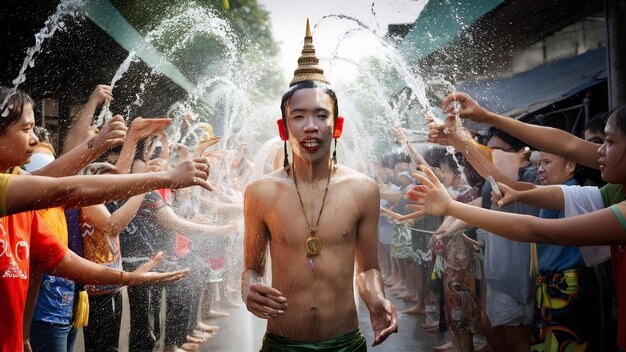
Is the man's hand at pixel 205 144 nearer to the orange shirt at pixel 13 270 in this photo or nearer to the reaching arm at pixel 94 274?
the reaching arm at pixel 94 274

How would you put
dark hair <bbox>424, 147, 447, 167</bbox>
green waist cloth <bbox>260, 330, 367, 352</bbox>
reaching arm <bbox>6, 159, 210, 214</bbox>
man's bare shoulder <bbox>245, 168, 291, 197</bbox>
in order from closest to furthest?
reaching arm <bbox>6, 159, 210, 214</bbox> → green waist cloth <bbox>260, 330, 367, 352</bbox> → man's bare shoulder <bbox>245, 168, 291, 197</bbox> → dark hair <bbox>424, 147, 447, 167</bbox>

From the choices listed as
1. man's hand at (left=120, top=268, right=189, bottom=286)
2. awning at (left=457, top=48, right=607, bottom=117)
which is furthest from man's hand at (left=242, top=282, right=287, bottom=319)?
awning at (left=457, top=48, right=607, bottom=117)

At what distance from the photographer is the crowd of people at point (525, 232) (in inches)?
118

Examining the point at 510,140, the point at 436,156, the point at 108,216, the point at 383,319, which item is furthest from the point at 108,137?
the point at 436,156

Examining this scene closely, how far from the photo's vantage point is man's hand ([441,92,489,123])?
357cm

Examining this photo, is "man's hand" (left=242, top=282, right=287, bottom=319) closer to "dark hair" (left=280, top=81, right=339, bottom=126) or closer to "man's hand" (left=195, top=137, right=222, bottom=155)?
"dark hair" (left=280, top=81, right=339, bottom=126)

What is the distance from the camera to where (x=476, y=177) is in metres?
6.34

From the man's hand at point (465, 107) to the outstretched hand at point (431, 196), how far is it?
489 millimetres

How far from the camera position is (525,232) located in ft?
9.73

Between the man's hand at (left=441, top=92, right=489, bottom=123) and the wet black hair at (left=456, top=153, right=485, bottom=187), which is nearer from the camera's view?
the man's hand at (left=441, top=92, right=489, bottom=123)

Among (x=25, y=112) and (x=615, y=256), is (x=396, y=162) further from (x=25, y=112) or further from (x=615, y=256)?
(x=25, y=112)

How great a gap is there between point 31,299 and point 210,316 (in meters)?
4.98

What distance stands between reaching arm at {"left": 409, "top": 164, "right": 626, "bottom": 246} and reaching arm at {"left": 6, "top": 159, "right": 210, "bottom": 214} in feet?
4.23

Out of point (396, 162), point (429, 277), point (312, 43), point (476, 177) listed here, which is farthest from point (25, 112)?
point (396, 162)
